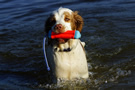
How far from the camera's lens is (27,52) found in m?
6.82

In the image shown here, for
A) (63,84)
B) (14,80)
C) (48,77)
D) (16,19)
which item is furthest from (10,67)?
(16,19)

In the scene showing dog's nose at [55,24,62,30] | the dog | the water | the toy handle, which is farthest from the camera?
the water

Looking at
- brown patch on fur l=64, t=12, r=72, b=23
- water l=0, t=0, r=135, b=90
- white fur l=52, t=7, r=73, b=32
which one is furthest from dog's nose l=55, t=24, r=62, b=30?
water l=0, t=0, r=135, b=90

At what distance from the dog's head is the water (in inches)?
44.4

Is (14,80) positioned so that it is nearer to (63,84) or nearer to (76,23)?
Answer: (63,84)

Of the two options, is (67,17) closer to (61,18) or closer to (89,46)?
(61,18)

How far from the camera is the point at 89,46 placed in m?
6.91

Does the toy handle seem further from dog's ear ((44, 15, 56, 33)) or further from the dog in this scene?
dog's ear ((44, 15, 56, 33))

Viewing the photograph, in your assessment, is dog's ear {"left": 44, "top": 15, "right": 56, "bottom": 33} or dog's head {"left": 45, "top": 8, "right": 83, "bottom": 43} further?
dog's ear {"left": 44, "top": 15, "right": 56, "bottom": 33}

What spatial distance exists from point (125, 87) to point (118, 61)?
1456 millimetres

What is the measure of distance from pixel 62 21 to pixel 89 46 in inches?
113

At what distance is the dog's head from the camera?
4.04 meters

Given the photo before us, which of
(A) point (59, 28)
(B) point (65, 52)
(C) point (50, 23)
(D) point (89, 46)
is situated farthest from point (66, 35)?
(D) point (89, 46)

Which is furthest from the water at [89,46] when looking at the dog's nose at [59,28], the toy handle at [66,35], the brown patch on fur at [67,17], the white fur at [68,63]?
the brown patch on fur at [67,17]
